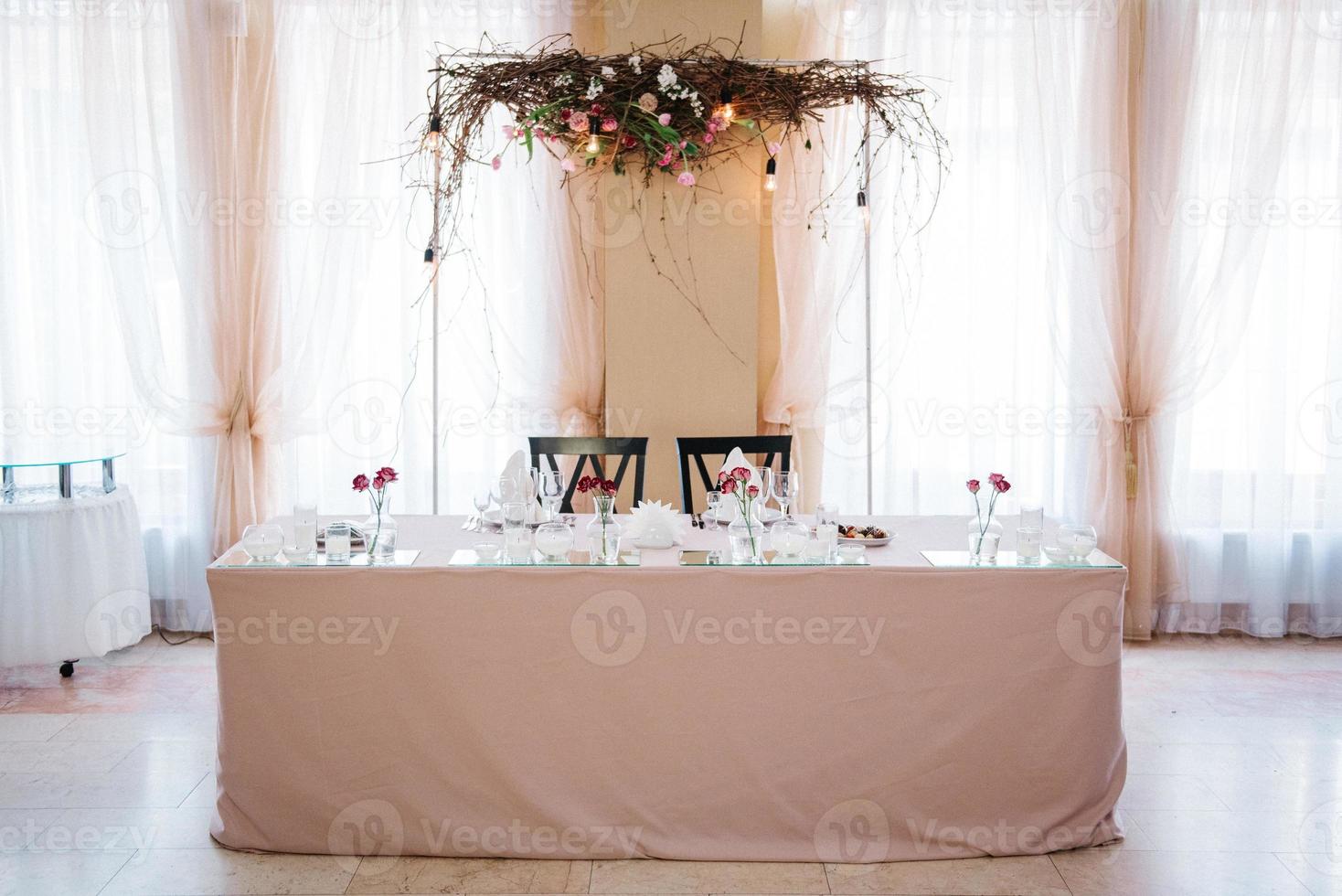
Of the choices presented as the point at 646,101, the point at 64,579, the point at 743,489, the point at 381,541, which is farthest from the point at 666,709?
the point at 64,579

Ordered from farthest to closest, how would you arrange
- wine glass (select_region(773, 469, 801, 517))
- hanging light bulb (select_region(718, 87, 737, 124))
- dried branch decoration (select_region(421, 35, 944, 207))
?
1. dried branch decoration (select_region(421, 35, 944, 207))
2. hanging light bulb (select_region(718, 87, 737, 124))
3. wine glass (select_region(773, 469, 801, 517))

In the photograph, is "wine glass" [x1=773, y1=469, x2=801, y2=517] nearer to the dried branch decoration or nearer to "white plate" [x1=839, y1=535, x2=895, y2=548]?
"white plate" [x1=839, y1=535, x2=895, y2=548]

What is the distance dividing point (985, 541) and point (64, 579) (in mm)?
3231

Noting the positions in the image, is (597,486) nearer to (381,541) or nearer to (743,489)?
(743,489)

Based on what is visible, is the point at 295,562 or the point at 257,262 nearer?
the point at 295,562

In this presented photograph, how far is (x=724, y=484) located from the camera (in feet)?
8.91

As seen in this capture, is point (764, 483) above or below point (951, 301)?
below

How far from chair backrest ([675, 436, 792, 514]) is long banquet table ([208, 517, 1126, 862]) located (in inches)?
44.8

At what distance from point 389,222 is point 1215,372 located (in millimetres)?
3557

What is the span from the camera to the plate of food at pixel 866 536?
2842 millimetres

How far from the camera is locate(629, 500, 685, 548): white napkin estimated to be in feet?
9.32

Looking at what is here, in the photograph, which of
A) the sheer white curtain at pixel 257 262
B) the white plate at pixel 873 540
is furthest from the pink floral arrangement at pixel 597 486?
the sheer white curtain at pixel 257 262

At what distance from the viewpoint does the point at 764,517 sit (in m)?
3.10

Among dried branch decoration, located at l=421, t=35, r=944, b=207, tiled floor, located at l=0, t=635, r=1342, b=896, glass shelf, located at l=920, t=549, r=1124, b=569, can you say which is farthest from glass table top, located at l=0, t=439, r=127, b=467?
glass shelf, located at l=920, t=549, r=1124, b=569
